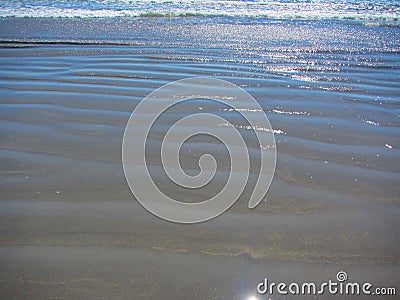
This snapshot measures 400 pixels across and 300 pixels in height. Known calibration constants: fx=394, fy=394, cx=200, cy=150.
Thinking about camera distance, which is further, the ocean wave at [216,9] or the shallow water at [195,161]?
the ocean wave at [216,9]

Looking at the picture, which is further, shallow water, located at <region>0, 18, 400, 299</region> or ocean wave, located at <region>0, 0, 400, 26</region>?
ocean wave, located at <region>0, 0, 400, 26</region>

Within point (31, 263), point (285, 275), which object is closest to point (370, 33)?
point (285, 275)

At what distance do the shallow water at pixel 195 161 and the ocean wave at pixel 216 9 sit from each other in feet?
13.4

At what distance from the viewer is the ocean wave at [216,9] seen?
10.7 m

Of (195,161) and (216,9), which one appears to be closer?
(195,161)

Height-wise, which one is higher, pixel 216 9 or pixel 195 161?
pixel 216 9

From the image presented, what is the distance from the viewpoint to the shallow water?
2373 millimetres

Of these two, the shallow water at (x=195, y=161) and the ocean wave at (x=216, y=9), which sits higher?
the ocean wave at (x=216, y=9)

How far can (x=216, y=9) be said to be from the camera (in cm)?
1170

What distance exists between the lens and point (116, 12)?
1097cm

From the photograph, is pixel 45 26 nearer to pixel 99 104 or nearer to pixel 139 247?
pixel 99 104

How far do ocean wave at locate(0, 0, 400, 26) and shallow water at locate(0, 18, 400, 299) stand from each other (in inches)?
161

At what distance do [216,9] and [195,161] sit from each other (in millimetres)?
9411

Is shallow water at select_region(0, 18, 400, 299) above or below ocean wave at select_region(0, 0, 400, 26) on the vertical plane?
below
